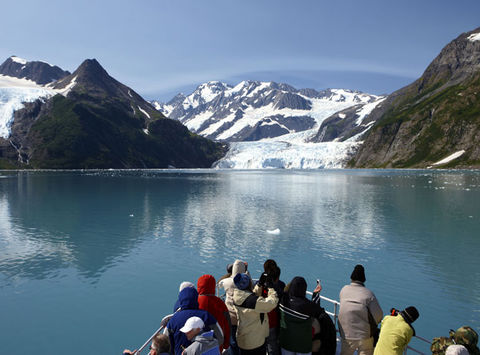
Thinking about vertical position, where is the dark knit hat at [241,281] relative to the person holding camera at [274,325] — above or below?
above

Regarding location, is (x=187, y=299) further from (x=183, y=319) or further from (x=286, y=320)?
(x=286, y=320)

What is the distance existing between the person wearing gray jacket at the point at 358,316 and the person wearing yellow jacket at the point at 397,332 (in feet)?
1.93

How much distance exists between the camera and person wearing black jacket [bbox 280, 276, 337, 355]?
861 centimetres

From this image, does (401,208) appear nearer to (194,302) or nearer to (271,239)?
(271,239)

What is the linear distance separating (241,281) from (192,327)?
1959 mm

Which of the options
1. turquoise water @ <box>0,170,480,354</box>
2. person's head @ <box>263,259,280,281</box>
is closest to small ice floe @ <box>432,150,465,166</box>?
turquoise water @ <box>0,170,480,354</box>

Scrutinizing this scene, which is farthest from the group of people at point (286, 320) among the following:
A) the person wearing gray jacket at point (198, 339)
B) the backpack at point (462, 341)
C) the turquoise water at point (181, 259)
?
the turquoise water at point (181, 259)

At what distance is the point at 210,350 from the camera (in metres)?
7.19

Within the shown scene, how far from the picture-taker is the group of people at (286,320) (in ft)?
26.5

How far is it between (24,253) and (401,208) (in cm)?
4911

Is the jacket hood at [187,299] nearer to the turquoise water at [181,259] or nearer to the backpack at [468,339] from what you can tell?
the backpack at [468,339]

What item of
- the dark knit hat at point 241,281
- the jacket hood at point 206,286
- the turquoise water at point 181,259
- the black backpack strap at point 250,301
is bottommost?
the turquoise water at point 181,259

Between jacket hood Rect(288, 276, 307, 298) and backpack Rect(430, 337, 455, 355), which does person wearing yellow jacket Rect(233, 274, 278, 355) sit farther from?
backpack Rect(430, 337, 455, 355)

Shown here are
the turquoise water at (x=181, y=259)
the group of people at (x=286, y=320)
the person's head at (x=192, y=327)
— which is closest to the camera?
the person's head at (x=192, y=327)
